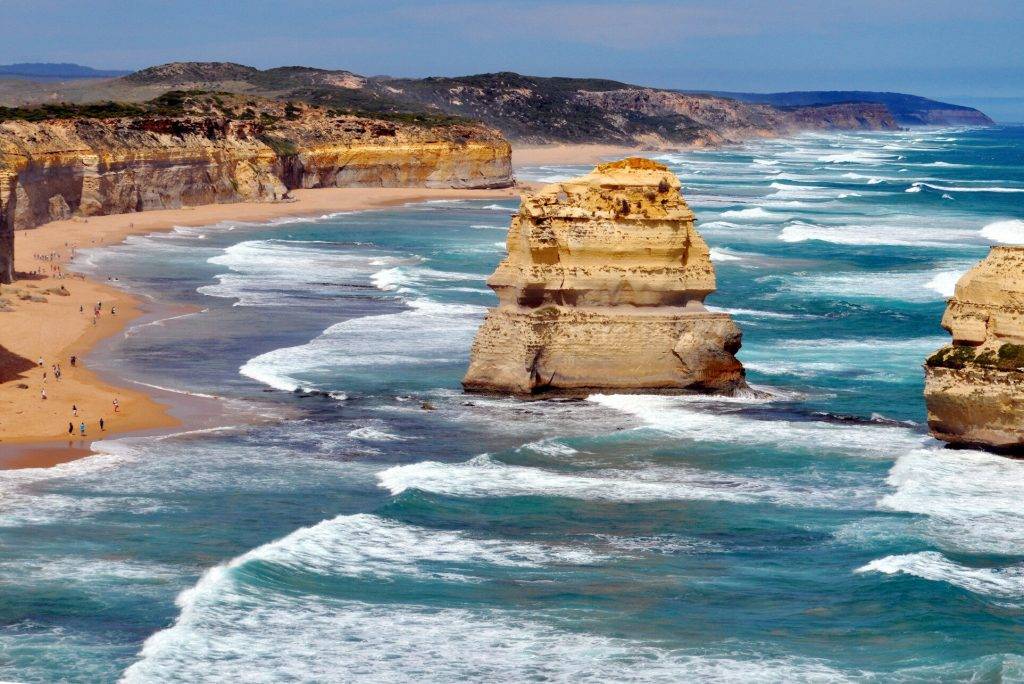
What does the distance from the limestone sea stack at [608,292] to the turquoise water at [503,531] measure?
31.3 inches

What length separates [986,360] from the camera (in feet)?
85.0

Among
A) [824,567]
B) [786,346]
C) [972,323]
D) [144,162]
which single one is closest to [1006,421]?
[972,323]

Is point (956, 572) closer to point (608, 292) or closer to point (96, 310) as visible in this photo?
point (608, 292)

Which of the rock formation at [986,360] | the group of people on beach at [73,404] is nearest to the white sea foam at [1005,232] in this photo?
the rock formation at [986,360]

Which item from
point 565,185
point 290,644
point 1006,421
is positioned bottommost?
point 290,644

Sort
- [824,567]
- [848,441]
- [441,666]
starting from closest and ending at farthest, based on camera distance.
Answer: [441,666]
[824,567]
[848,441]

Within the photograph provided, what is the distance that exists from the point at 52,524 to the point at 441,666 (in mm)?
8044

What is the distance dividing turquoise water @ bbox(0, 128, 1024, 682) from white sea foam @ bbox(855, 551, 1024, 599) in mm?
48

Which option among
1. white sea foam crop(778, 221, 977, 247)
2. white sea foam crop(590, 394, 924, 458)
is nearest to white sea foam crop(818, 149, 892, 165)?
white sea foam crop(778, 221, 977, 247)

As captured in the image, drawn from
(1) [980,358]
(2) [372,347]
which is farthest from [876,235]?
(1) [980,358]

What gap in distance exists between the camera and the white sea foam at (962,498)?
22453 mm

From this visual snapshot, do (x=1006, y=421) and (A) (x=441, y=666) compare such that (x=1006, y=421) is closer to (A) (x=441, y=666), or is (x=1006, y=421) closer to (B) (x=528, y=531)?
(B) (x=528, y=531)

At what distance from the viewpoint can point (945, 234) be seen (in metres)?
76.4

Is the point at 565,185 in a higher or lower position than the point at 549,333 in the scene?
higher
